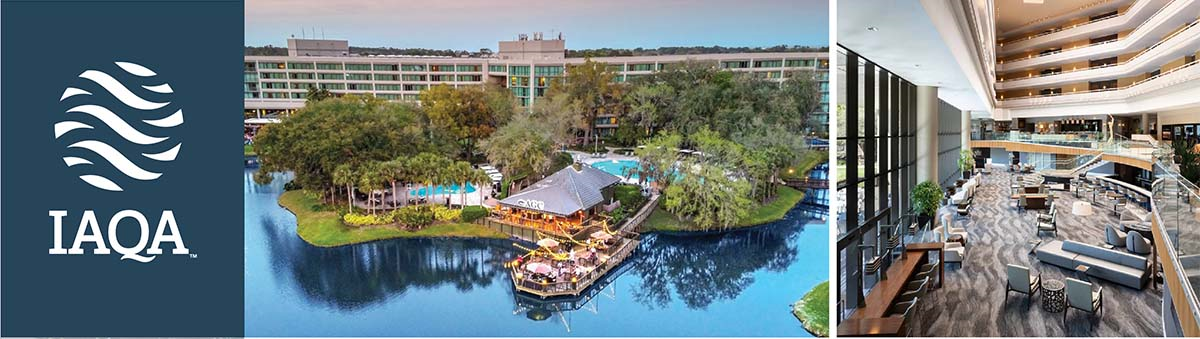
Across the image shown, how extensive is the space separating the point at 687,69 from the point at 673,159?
8.75ft

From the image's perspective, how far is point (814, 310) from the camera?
15625 millimetres

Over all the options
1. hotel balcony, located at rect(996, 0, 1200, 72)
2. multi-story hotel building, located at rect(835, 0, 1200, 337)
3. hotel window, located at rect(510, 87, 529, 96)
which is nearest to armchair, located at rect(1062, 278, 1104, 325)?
multi-story hotel building, located at rect(835, 0, 1200, 337)

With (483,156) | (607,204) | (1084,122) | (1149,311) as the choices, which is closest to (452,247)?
(483,156)

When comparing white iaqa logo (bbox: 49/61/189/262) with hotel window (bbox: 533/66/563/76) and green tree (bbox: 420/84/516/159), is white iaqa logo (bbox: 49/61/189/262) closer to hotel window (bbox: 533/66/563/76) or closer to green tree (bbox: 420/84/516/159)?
green tree (bbox: 420/84/516/159)

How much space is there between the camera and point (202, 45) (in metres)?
8.57

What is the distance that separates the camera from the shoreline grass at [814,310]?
15.1m

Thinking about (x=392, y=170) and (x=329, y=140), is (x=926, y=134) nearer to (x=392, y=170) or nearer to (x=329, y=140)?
(x=392, y=170)

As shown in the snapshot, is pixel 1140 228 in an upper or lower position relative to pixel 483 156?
lower

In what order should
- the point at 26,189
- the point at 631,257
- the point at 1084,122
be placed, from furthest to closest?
the point at 1084,122
the point at 631,257
the point at 26,189

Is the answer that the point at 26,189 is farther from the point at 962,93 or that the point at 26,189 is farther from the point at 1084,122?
the point at 1084,122

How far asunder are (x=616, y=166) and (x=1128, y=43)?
61.6 ft

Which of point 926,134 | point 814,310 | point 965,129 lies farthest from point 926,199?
point 965,129

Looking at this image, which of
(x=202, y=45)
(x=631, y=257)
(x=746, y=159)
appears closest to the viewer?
(x=202, y=45)

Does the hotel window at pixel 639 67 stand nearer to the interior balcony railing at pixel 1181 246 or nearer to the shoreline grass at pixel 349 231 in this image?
the shoreline grass at pixel 349 231
